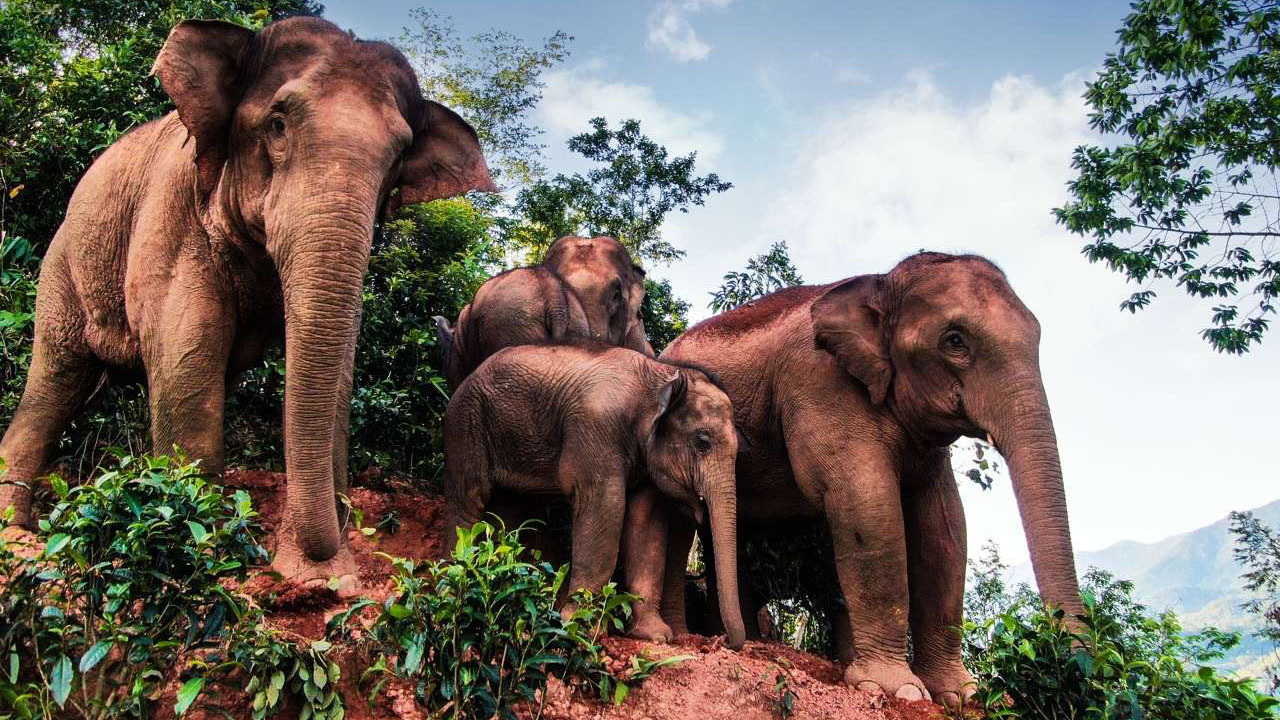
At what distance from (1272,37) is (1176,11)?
1.20 metres

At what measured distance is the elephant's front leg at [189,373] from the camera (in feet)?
17.5

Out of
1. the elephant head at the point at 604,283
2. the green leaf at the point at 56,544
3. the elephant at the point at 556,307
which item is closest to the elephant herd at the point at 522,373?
the green leaf at the point at 56,544

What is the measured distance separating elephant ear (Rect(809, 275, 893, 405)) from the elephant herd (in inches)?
0.7

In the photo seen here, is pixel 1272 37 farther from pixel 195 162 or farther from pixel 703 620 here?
pixel 195 162

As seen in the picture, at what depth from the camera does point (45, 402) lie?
642 cm

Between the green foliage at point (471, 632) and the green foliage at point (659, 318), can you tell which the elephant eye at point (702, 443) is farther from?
the green foliage at point (659, 318)

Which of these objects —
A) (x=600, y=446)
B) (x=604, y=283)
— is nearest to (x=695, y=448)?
(x=600, y=446)

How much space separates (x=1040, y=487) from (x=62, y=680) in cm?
459

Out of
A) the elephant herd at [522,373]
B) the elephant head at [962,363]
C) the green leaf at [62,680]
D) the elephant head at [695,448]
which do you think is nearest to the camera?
the green leaf at [62,680]

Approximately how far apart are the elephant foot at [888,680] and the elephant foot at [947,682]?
34cm

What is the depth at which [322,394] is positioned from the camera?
15.9ft

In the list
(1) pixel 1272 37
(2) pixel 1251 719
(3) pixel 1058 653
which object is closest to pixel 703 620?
(3) pixel 1058 653

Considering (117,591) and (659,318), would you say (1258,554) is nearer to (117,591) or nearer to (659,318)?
(659,318)

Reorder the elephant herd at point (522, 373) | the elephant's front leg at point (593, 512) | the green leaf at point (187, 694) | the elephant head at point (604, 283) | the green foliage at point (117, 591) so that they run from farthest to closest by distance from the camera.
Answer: the elephant head at point (604, 283), the elephant's front leg at point (593, 512), the elephant herd at point (522, 373), the green foliage at point (117, 591), the green leaf at point (187, 694)
